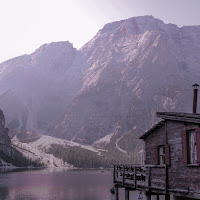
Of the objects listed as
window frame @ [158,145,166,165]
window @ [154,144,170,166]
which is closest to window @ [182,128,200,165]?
window @ [154,144,170,166]

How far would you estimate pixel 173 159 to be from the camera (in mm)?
23844

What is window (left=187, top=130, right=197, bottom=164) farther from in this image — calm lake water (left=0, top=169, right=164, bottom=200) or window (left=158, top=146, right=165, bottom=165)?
calm lake water (left=0, top=169, right=164, bottom=200)

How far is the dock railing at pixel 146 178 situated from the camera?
24.8m

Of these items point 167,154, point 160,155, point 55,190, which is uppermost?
point 167,154

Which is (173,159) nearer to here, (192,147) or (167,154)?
(167,154)

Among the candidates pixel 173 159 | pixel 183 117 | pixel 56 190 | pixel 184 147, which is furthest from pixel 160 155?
pixel 56 190

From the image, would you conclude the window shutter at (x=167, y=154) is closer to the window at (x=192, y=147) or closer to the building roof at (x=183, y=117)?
the building roof at (x=183, y=117)

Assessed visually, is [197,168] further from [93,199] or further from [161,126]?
[93,199]

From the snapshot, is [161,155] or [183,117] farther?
[161,155]

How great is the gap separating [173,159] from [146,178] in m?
3.84

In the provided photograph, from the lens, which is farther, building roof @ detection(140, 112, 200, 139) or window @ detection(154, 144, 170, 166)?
window @ detection(154, 144, 170, 166)

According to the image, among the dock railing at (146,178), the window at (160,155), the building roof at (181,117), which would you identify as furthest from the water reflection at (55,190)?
the building roof at (181,117)

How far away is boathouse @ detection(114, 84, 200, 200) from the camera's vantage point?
21516mm

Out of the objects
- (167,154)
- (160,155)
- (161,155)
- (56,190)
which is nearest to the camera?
(167,154)
